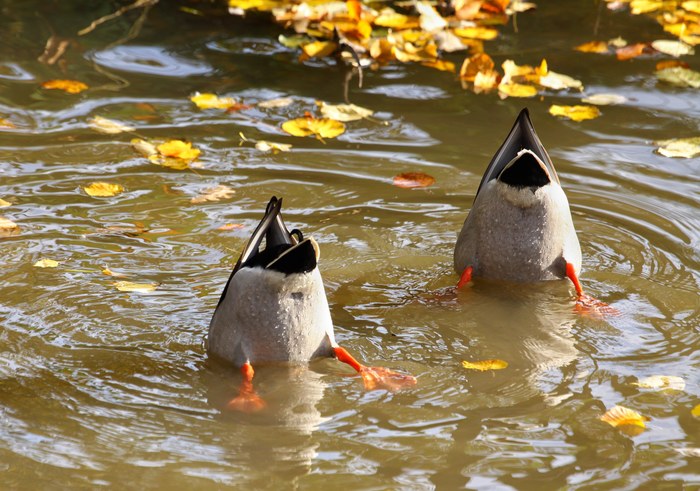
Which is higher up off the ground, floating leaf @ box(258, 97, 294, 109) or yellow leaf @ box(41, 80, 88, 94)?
floating leaf @ box(258, 97, 294, 109)

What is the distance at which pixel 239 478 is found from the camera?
3.54 metres

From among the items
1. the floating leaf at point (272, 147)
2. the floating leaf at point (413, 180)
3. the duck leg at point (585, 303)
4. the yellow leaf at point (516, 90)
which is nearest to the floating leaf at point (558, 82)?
the yellow leaf at point (516, 90)

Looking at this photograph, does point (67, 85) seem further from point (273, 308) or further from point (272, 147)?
point (273, 308)

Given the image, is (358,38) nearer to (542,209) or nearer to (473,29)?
(473,29)

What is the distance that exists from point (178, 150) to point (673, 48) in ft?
13.9

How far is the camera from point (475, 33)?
8625 mm

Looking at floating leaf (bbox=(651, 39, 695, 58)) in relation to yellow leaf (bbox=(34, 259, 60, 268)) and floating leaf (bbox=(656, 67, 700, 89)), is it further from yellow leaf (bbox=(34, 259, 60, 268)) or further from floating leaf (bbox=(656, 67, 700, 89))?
yellow leaf (bbox=(34, 259, 60, 268))

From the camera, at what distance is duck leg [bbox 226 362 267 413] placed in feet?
13.2

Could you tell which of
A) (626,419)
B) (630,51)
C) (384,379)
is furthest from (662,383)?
(630,51)

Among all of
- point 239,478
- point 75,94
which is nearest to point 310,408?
point 239,478

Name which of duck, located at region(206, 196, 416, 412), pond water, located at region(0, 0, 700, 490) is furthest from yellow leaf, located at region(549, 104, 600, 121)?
duck, located at region(206, 196, 416, 412)

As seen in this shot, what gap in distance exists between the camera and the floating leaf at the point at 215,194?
19.6 feet

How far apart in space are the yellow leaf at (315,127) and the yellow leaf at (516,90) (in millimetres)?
1325

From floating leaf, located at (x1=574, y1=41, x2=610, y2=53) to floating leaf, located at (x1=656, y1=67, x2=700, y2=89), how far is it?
0.62 metres
